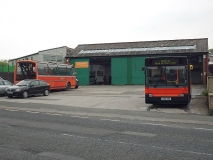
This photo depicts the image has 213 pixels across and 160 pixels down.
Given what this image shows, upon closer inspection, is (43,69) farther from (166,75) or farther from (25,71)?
(166,75)

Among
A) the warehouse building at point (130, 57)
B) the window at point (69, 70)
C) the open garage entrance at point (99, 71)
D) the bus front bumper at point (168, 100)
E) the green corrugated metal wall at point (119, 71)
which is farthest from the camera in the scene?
the open garage entrance at point (99, 71)

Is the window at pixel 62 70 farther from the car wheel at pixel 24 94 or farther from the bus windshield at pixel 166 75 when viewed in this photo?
the bus windshield at pixel 166 75

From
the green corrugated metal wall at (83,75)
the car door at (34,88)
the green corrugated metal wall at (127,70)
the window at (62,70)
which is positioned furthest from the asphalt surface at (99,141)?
the green corrugated metal wall at (83,75)

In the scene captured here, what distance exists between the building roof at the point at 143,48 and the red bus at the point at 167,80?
27.1 meters

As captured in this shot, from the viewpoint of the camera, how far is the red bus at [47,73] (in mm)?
30766

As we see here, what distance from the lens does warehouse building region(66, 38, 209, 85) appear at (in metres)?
44.9

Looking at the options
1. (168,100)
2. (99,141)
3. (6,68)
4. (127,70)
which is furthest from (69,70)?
(99,141)

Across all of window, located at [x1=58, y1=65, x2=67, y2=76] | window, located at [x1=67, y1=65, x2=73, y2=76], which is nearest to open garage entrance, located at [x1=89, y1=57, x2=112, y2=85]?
window, located at [x1=67, y1=65, x2=73, y2=76]

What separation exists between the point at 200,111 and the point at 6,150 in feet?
40.7

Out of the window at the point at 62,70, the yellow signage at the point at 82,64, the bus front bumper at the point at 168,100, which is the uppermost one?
the yellow signage at the point at 82,64

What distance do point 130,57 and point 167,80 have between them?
29.8 meters

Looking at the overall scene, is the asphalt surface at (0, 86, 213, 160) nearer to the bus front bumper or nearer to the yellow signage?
the bus front bumper

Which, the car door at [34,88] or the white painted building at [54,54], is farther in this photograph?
the white painted building at [54,54]

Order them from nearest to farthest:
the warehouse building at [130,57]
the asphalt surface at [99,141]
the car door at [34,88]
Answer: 1. the asphalt surface at [99,141]
2. the car door at [34,88]
3. the warehouse building at [130,57]
